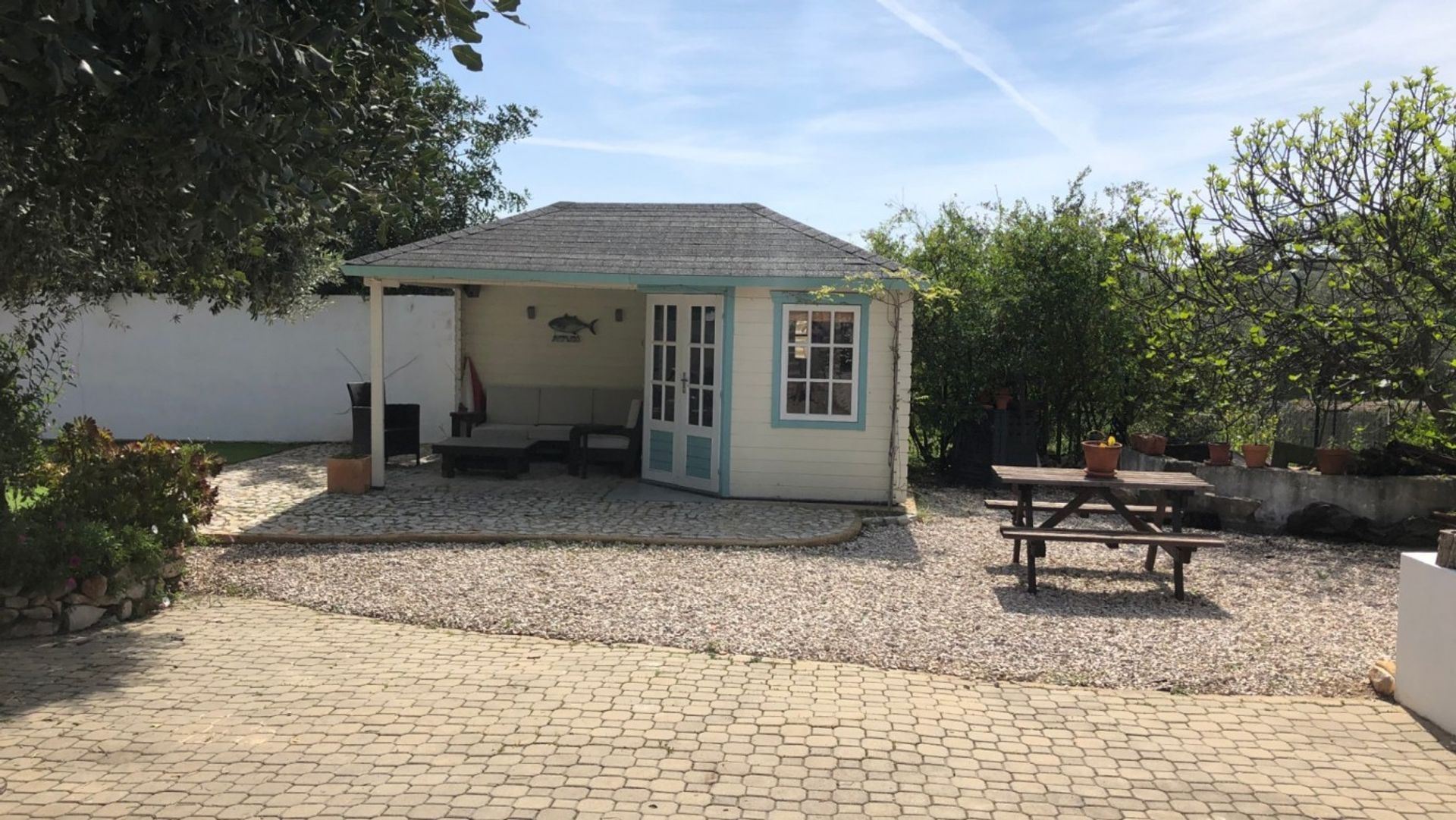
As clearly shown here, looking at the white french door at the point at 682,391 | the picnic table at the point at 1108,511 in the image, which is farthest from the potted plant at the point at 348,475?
the picnic table at the point at 1108,511

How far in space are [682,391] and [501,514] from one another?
2377 millimetres

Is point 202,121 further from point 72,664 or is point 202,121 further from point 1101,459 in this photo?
point 1101,459

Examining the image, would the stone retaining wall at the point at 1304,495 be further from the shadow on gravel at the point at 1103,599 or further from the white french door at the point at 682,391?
the white french door at the point at 682,391

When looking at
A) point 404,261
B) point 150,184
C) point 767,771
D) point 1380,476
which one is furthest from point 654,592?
point 1380,476

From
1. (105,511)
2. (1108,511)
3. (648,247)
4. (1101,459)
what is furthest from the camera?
(648,247)

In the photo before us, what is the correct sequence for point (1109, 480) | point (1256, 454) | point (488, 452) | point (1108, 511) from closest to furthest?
point (1109, 480), point (1108, 511), point (1256, 454), point (488, 452)

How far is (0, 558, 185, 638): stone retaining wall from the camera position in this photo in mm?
5922

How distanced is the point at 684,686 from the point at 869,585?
2.44 meters

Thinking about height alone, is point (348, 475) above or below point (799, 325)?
below

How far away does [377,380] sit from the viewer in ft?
34.9

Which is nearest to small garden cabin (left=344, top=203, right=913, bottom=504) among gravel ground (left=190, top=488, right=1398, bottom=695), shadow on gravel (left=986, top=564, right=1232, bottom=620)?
gravel ground (left=190, top=488, right=1398, bottom=695)

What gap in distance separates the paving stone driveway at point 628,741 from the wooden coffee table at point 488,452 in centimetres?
584

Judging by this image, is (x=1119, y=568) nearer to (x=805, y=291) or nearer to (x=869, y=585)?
(x=869, y=585)


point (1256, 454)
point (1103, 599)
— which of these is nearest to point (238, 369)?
point (1103, 599)
